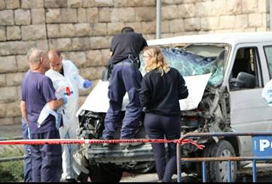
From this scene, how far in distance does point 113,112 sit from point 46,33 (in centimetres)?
805

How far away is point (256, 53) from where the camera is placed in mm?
11375

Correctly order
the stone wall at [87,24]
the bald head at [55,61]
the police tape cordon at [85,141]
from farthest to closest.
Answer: the stone wall at [87,24]
the bald head at [55,61]
the police tape cordon at [85,141]

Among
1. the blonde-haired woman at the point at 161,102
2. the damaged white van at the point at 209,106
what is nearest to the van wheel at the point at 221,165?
the damaged white van at the point at 209,106

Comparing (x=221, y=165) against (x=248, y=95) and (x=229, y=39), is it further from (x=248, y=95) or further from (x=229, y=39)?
(x=229, y=39)

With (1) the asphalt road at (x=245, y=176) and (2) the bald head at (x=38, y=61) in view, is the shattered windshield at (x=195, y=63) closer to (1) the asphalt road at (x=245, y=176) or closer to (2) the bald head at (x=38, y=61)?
(1) the asphalt road at (x=245, y=176)

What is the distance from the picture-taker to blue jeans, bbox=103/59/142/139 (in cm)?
1043

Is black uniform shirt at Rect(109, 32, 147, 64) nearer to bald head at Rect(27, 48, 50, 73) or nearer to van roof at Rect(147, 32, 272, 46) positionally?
van roof at Rect(147, 32, 272, 46)

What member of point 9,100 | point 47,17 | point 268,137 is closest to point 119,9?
point 47,17

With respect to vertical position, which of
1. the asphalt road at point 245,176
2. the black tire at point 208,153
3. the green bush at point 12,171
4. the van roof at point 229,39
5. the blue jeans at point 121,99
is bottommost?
the asphalt road at point 245,176

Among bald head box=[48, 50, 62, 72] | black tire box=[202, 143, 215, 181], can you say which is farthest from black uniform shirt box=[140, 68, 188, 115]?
bald head box=[48, 50, 62, 72]

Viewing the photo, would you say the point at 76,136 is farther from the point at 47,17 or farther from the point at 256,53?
the point at 47,17

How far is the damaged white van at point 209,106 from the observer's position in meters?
10.4

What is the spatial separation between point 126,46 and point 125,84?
563mm

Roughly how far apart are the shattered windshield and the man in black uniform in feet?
1.35
